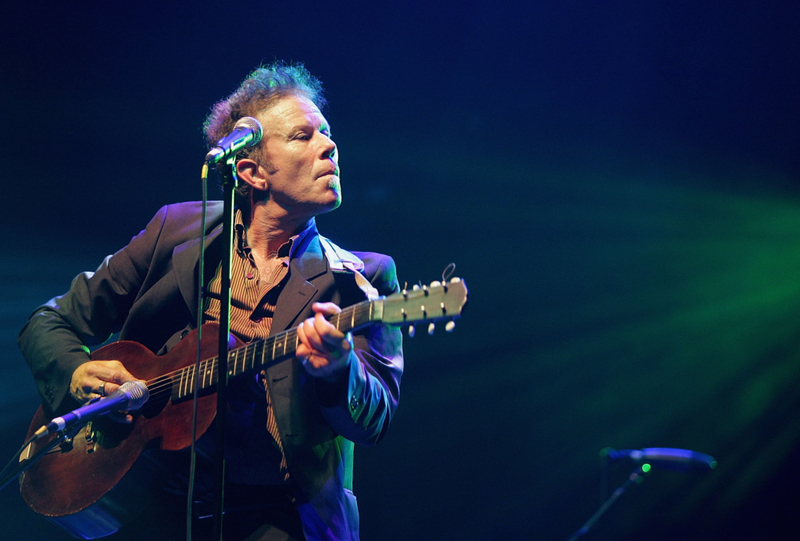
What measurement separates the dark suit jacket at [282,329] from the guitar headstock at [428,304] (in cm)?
30

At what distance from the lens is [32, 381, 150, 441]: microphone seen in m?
1.94

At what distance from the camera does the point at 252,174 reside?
2895mm

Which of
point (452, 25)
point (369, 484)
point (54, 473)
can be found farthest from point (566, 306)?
point (54, 473)

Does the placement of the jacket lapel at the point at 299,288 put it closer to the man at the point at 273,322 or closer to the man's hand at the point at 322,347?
the man at the point at 273,322

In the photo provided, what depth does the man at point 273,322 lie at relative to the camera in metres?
2.13

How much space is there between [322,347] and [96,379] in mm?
1225

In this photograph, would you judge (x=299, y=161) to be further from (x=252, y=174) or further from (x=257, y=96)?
(x=257, y=96)

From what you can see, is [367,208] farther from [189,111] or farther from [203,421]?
[203,421]

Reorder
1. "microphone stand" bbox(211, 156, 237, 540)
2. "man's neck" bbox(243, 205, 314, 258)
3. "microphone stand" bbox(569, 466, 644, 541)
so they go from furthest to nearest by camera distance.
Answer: "microphone stand" bbox(569, 466, 644, 541) < "man's neck" bbox(243, 205, 314, 258) < "microphone stand" bbox(211, 156, 237, 540)

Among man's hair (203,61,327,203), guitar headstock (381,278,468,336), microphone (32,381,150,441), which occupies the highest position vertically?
man's hair (203,61,327,203)

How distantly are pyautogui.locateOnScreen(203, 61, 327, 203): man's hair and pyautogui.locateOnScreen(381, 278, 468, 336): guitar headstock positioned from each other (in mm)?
1522

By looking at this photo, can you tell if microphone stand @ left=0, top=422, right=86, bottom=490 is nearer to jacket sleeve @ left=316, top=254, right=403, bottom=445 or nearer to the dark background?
jacket sleeve @ left=316, top=254, right=403, bottom=445

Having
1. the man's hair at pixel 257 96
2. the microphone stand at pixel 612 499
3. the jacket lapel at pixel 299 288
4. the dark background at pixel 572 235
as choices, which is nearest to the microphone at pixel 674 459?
the microphone stand at pixel 612 499

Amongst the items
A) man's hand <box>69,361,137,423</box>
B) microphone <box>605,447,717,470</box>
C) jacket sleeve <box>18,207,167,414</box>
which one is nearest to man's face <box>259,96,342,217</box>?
jacket sleeve <box>18,207,167,414</box>
